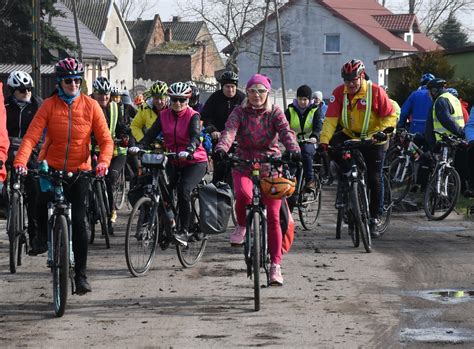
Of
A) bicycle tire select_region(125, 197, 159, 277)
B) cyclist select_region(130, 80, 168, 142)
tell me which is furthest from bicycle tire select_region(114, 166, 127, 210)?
bicycle tire select_region(125, 197, 159, 277)

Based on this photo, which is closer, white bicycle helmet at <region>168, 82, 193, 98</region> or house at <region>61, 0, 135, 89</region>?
white bicycle helmet at <region>168, 82, 193, 98</region>

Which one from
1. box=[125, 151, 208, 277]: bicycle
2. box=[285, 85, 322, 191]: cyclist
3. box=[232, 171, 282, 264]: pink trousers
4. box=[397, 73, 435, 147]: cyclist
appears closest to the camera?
box=[232, 171, 282, 264]: pink trousers

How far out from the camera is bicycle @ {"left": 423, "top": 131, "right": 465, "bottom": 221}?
15.1 meters

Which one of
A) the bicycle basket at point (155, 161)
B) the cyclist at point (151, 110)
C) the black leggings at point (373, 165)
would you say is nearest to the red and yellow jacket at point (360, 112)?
the black leggings at point (373, 165)

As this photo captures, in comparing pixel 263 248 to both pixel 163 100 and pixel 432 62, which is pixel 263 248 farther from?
pixel 432 62

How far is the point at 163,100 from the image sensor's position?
13711 mm

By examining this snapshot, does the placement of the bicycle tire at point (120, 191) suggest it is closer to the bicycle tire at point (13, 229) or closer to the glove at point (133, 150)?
the bicycle tire at point (13, 229)

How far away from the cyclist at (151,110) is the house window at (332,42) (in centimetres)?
6143

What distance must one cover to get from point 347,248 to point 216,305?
3.68 meters

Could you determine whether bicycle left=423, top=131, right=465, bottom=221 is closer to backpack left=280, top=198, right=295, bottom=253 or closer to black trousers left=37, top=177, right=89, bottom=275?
backpack left=280, top=198, right=295, bottom=253

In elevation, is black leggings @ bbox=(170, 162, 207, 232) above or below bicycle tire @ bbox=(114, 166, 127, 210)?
above

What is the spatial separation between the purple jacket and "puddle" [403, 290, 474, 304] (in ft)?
5.53

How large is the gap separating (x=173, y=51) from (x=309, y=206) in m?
80.3

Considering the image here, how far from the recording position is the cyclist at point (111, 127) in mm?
13250
